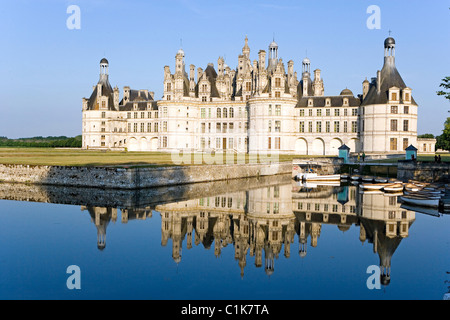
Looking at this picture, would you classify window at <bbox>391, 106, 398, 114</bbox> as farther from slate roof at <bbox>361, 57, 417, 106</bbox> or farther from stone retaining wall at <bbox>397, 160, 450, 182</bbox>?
stone retaining wall at <bbox>397, 160, 450, 182</bbox>

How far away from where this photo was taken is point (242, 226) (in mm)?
17438

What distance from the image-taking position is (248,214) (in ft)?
66.1

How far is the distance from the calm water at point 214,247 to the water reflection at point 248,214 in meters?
0.06

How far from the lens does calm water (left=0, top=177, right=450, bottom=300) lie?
33.7 ft

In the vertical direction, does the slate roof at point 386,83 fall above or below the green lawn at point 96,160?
above

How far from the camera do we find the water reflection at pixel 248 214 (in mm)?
14453

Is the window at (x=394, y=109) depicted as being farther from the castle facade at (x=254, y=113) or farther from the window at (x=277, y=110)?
the window at (x=277, y=110)

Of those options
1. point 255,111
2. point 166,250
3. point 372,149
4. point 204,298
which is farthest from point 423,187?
point 255,111

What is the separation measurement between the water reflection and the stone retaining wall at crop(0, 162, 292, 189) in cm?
77

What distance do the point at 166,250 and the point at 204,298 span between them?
4160 mm

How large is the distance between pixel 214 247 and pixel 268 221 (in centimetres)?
496

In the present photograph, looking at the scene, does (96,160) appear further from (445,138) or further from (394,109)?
(394,109)

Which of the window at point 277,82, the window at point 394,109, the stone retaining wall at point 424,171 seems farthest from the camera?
the window at point 277,82

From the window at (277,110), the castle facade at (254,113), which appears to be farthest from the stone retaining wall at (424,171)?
the window at (277,110)
